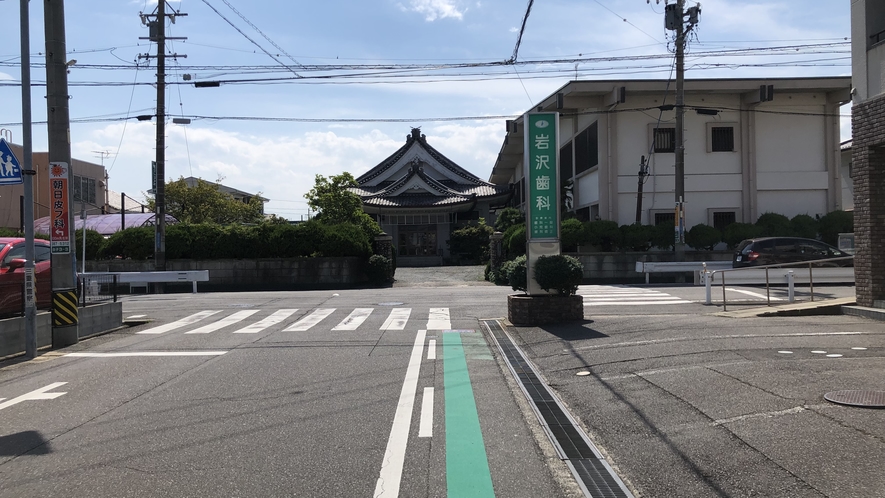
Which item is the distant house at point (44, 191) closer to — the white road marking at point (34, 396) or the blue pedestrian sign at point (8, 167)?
the blue pedestrian sign at point (8, 167)

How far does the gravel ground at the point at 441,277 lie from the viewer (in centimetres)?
2841

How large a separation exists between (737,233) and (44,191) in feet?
135

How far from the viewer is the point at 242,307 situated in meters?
18.2

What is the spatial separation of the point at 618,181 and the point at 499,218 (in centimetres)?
1049

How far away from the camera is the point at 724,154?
28188 mm

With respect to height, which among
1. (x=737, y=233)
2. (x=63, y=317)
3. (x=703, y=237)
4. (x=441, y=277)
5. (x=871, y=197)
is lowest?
(x=441, y=277)

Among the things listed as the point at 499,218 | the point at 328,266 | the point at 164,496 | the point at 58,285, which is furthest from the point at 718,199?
the point at 164,496

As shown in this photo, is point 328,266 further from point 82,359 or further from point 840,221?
point 840,221

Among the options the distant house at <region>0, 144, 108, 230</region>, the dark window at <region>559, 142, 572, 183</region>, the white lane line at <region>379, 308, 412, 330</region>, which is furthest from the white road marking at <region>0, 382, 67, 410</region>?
the distant house at <region>0, 144, 108, 230</region>

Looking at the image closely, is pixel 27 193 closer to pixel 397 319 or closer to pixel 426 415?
pixel 397 319

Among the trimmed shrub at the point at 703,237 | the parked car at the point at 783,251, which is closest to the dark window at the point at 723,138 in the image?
the trimmed shrub at the point at 703,237

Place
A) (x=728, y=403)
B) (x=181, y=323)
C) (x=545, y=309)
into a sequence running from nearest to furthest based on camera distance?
(x=728, y=403) → (x=545, y=309) → (x=181, y=323)

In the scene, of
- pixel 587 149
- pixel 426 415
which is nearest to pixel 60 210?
pixel 426 415

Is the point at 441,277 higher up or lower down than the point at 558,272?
lower down
